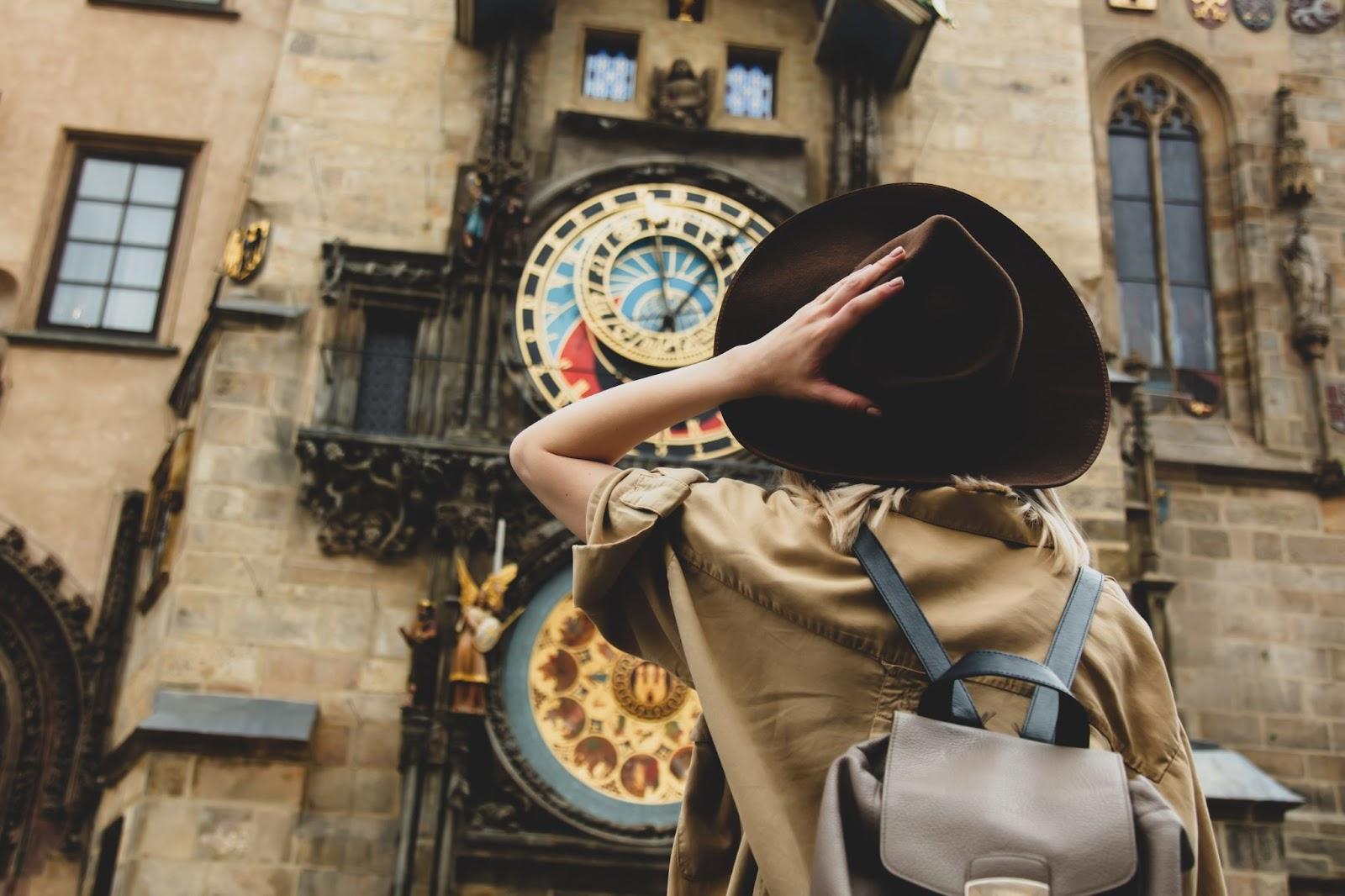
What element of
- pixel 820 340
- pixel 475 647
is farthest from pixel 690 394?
pixel 475 647

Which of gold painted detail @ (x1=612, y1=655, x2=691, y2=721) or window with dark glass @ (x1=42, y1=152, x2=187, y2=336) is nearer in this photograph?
gold painted detail @ (x1=612, y1=655, x2=691, y2=721)

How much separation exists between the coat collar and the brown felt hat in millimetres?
33

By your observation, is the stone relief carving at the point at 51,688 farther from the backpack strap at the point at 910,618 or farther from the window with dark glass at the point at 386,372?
the backpack strap at the point at 910,618

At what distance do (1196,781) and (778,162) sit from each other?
8998mm

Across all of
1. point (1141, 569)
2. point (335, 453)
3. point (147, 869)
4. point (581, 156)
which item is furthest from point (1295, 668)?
point (147, 869)

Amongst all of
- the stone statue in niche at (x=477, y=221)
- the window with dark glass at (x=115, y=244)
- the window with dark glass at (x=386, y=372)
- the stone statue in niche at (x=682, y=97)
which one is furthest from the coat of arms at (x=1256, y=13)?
the window with dark glass at (x=115, y=244)

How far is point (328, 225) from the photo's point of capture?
983cm

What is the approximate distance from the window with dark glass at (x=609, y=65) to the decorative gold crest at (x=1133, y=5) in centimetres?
533

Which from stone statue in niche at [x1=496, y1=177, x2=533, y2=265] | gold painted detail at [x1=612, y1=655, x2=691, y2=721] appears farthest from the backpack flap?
stone statue in niche at [x1=496, y1=177, x2=533, y2=265]

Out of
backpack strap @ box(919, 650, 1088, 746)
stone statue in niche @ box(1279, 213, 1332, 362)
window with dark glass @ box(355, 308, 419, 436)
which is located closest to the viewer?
backpack strap @ box(919, 650, 1088, 746)

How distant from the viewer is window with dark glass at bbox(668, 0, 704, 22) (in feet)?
35.4

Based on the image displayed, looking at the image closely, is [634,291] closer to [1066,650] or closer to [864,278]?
[864,278]

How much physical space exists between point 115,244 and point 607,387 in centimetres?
505

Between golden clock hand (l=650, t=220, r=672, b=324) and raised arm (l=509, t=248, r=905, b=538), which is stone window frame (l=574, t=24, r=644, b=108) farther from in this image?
raised arm (l=509, t=248, r=905, b=538)
